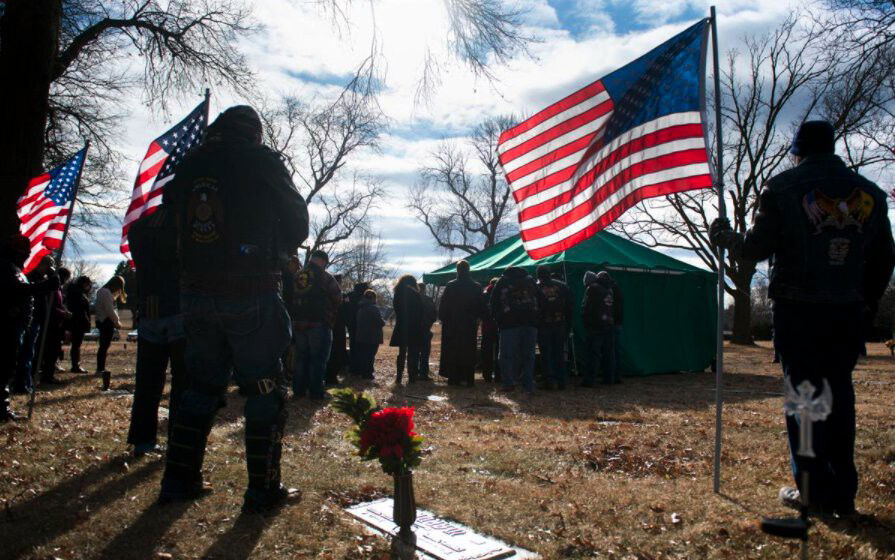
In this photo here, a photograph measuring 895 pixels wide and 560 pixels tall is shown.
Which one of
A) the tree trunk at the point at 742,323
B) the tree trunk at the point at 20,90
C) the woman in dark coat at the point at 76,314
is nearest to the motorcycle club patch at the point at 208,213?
the tree trunk at the point at 20,90

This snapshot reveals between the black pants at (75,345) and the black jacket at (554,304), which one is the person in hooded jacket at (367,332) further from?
the black pants at (75,345)

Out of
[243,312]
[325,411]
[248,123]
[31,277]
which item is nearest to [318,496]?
[243,312]

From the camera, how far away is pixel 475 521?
3.58 meters

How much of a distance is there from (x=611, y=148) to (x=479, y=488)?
2658 mm

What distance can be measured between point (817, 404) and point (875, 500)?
251 centimetres

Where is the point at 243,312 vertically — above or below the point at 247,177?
below

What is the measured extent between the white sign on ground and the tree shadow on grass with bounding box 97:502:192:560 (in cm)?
95

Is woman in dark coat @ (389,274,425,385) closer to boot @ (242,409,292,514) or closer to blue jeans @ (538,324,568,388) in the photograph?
blue jeans @ (538,324,568,388)

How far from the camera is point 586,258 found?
13.1 m

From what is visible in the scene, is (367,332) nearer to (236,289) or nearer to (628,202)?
(628,202)

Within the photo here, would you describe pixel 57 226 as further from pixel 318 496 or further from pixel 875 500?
pixel 875 500

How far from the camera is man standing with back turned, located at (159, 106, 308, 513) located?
11.8ft

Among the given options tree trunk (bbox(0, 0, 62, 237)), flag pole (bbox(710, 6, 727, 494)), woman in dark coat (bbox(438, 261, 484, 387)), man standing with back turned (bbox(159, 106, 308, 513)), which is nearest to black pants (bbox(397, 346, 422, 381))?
woman in dark coat (bbox(438, 261, 484, 387))

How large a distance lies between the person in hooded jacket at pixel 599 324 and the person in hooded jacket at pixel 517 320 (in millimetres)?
1207
